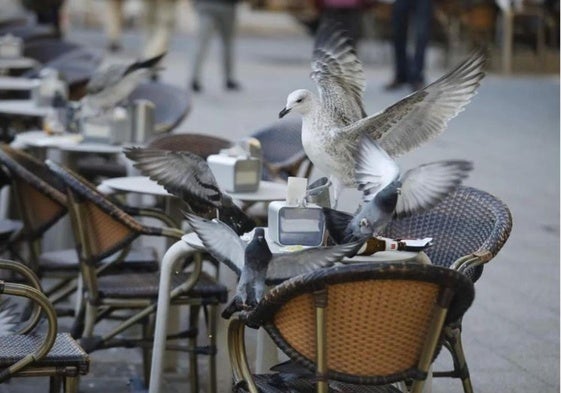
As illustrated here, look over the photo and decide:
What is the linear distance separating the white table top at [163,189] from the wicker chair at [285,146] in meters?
1.31

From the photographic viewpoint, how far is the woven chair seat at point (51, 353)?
14.3ft

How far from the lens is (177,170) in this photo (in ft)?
16.1

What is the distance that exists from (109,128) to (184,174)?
2692 millimetres

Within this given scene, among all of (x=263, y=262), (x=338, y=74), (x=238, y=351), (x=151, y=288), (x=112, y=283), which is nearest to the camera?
(x=263, y=262)

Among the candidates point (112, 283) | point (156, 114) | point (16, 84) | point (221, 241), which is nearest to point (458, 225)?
point (221, 241)

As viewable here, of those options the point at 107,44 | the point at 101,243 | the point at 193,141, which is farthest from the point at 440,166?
the point at 107,44

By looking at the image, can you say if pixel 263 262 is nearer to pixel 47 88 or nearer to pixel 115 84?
pixel 115 84

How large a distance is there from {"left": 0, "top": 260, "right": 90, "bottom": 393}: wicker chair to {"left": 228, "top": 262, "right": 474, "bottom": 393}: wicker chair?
1.97ft

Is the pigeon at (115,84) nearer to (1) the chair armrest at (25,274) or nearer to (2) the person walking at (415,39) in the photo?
(1) the chair armrest at (25,274)

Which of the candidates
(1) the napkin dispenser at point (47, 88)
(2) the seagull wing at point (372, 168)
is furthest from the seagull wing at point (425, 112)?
(1) the napkin dispenser at point (47, 88)

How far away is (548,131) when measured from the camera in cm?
1539

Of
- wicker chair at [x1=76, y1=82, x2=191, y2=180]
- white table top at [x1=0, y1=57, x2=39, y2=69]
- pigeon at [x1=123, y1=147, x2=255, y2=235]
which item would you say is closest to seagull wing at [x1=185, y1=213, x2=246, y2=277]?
pigeon at [x1=123, y1=147, x2=255, y2=235]

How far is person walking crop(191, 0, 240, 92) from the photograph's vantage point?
1792cm

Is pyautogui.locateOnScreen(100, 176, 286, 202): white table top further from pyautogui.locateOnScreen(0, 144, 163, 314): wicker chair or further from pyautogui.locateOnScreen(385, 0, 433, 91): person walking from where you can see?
pyautogui.locateOnScreen(385, 0, 433, 91): person walking
